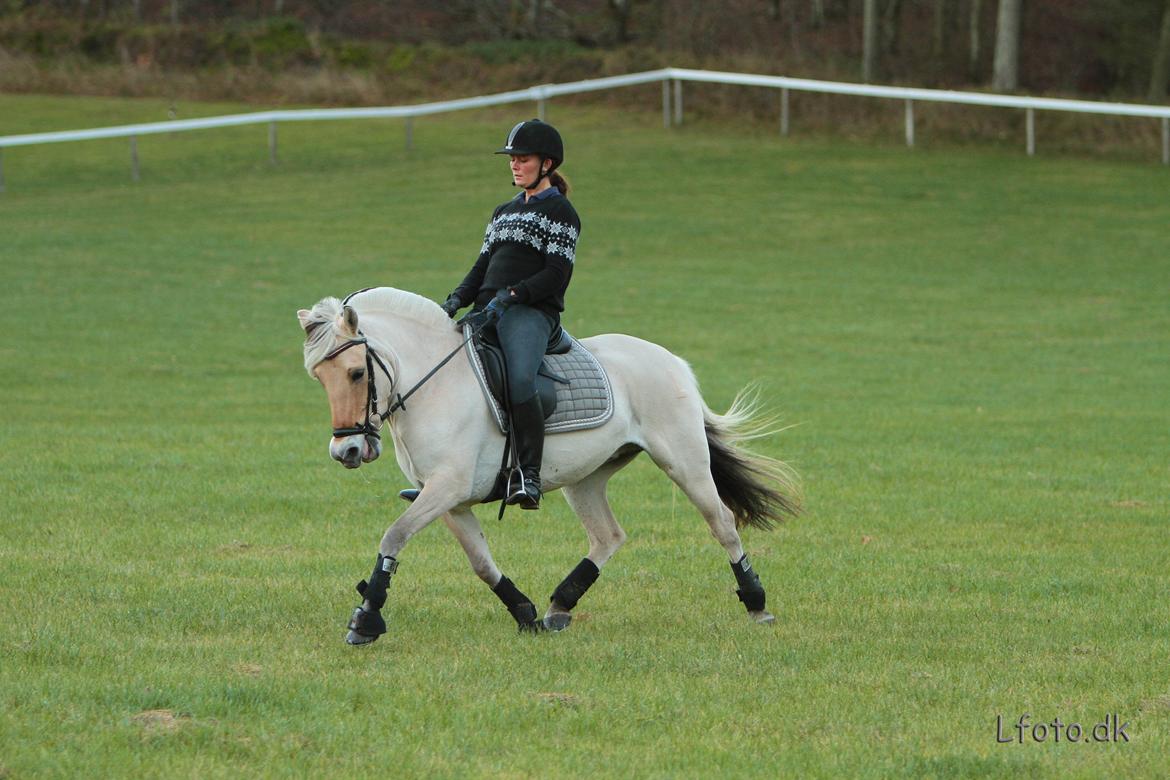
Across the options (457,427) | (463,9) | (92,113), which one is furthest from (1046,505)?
(463,9)

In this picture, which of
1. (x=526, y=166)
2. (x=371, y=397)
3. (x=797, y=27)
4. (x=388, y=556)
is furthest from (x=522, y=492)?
(x=797, y=27)

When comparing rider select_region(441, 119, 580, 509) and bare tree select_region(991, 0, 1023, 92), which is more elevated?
rider select_region(441, 119, 580, 509)

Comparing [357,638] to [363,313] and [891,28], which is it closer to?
[363,313]

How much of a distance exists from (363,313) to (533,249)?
1.06 meters

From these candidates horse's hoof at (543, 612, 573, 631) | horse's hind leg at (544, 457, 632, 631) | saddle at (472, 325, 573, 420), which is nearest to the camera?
saddle at (472, 325, 573, 420)

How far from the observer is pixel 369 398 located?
750 centimetres

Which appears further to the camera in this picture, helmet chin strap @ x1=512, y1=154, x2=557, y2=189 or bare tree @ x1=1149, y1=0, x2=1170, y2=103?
bare tree @ x1=1149, y1=0, x2=1170, y2=103

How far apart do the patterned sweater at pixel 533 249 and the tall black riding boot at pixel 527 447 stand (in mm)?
630

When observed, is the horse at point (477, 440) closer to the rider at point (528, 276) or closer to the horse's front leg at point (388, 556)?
the horse's front leg at point (388, 556)

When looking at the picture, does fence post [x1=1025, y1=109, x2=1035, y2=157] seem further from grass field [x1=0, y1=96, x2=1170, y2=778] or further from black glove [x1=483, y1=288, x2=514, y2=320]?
black glove [x1=483, y1=288, x2=514, y2=320]

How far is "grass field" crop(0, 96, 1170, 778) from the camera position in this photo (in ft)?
19.9

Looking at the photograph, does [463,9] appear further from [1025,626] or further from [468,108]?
[1025,626]

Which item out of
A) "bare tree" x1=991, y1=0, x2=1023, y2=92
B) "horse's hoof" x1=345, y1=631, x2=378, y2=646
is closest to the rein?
"horse's hoof" x1=345, y1=631, x2=378, y2=646

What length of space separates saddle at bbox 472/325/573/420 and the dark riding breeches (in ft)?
0.18
